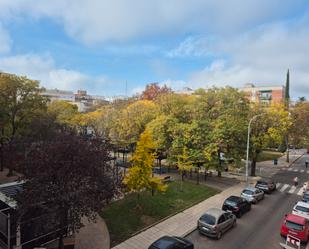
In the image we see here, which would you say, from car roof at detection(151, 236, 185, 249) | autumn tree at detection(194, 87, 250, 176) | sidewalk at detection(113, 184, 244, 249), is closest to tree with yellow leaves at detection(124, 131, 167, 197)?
sidewalk at detection(113, 184, 244, 249)

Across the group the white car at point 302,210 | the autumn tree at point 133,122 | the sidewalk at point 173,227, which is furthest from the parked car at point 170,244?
the autumn tree at point 133,122

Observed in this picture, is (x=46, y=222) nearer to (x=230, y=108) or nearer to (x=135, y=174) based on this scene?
(x=135, y=174)

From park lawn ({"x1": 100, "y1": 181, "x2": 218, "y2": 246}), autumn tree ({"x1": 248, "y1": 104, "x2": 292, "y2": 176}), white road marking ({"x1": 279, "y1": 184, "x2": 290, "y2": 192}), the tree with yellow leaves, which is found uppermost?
autumn tree ({"x1": 248, "y1": 104, "x2": 292, "y2": 176})

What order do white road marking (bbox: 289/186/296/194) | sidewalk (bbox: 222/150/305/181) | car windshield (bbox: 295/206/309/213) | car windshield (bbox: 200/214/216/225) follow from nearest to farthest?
car windshield (bbox: 200/214/216/225), car windshield (bbox: 295/206/309/213), white road marking (bbox: 289/186/296/194), sidewalk (bbox: 222/150/305/181)

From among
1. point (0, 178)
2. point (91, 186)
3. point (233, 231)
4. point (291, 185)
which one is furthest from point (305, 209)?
point (0, 178)

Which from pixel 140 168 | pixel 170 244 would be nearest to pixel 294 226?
pixel 170 244

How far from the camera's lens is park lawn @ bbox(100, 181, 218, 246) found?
14305 mm

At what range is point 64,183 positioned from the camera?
9.46 m

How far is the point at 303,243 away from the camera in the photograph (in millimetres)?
14156

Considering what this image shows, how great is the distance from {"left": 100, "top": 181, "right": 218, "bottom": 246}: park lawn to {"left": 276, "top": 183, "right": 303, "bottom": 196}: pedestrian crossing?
28.9ft

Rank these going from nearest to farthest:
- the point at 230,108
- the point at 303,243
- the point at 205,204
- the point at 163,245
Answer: the point at 163,245
the point at 303,243
the point at 205,204
the point at 230,108

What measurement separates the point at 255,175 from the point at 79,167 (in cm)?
2769

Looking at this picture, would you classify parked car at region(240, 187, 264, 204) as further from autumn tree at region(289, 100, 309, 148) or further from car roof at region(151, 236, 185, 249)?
autumn tree at region(289, 100, 309, 148)

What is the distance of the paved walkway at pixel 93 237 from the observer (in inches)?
489
